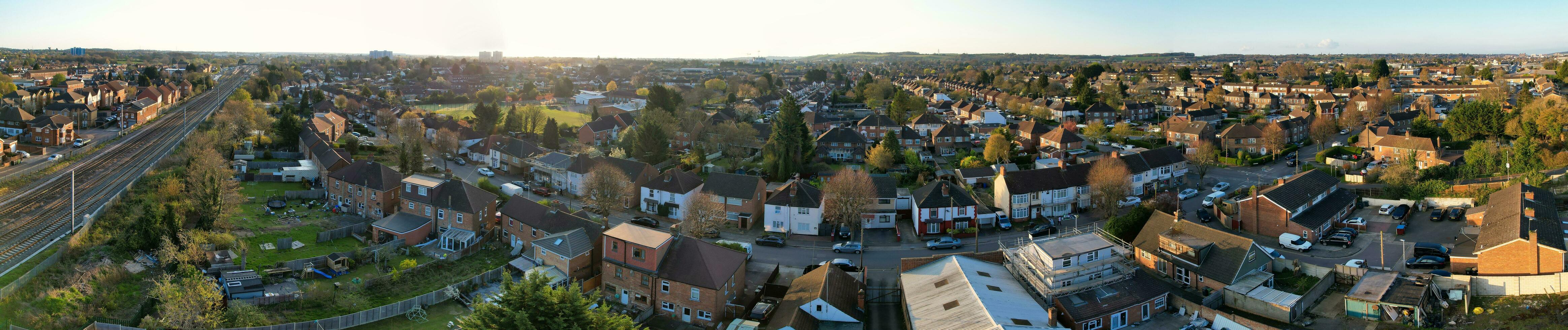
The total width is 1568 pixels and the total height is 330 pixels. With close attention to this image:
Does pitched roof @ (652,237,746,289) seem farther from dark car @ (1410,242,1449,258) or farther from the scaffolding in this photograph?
dark car @ (1410,242,1449,258)

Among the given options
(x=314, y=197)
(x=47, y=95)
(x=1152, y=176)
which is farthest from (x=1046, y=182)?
(x=47, y=95)

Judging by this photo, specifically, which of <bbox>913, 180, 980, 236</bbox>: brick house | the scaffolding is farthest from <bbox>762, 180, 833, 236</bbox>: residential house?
the scaffolding

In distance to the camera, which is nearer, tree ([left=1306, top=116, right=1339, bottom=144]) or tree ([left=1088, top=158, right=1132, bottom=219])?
tree ([left=1088, top=158, right=1132, bottom=219])

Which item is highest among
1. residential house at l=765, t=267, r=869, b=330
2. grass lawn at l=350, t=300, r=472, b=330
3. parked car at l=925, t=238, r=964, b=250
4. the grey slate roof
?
the grey slate roof

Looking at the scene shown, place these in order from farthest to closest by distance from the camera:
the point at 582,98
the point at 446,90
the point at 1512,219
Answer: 1. the point at 446,90
2. the point at 582,98
3. the point at 1512,219

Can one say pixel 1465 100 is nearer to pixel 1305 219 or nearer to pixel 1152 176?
pixel 1152 176

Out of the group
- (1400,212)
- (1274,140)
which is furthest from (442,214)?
(1274,140)

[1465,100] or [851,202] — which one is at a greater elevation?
[1465,100]
